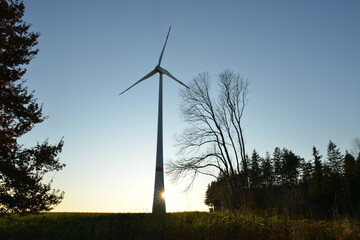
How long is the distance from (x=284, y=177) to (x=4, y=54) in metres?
63.4

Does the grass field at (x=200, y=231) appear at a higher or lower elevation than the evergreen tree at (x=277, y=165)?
lower

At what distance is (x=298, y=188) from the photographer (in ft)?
35.3

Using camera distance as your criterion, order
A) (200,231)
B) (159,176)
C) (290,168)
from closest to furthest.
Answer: (200,231)
(159,176)
(290,168)

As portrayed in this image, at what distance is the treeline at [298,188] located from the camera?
10.6 meters

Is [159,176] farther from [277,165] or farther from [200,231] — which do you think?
[277,165]

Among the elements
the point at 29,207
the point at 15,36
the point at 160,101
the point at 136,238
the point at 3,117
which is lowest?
the point at 136,238

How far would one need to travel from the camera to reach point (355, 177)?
3134cm

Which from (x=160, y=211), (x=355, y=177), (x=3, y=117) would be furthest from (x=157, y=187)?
(x=355, y=177)

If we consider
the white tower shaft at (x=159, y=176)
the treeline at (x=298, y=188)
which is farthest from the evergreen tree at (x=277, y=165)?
the white tower shaft at (x=159, y=176)

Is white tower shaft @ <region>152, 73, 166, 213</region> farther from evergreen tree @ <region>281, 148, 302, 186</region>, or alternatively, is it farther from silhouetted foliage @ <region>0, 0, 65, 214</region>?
evergreen tree @ <region>281, 148, 302, 186</region>

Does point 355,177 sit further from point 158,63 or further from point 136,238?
point 136,238

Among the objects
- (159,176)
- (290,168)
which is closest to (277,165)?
(290,168)

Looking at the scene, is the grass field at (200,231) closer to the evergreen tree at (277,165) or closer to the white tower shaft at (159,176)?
the white tower shaft at (159,176)

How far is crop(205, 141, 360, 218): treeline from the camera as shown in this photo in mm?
10633
